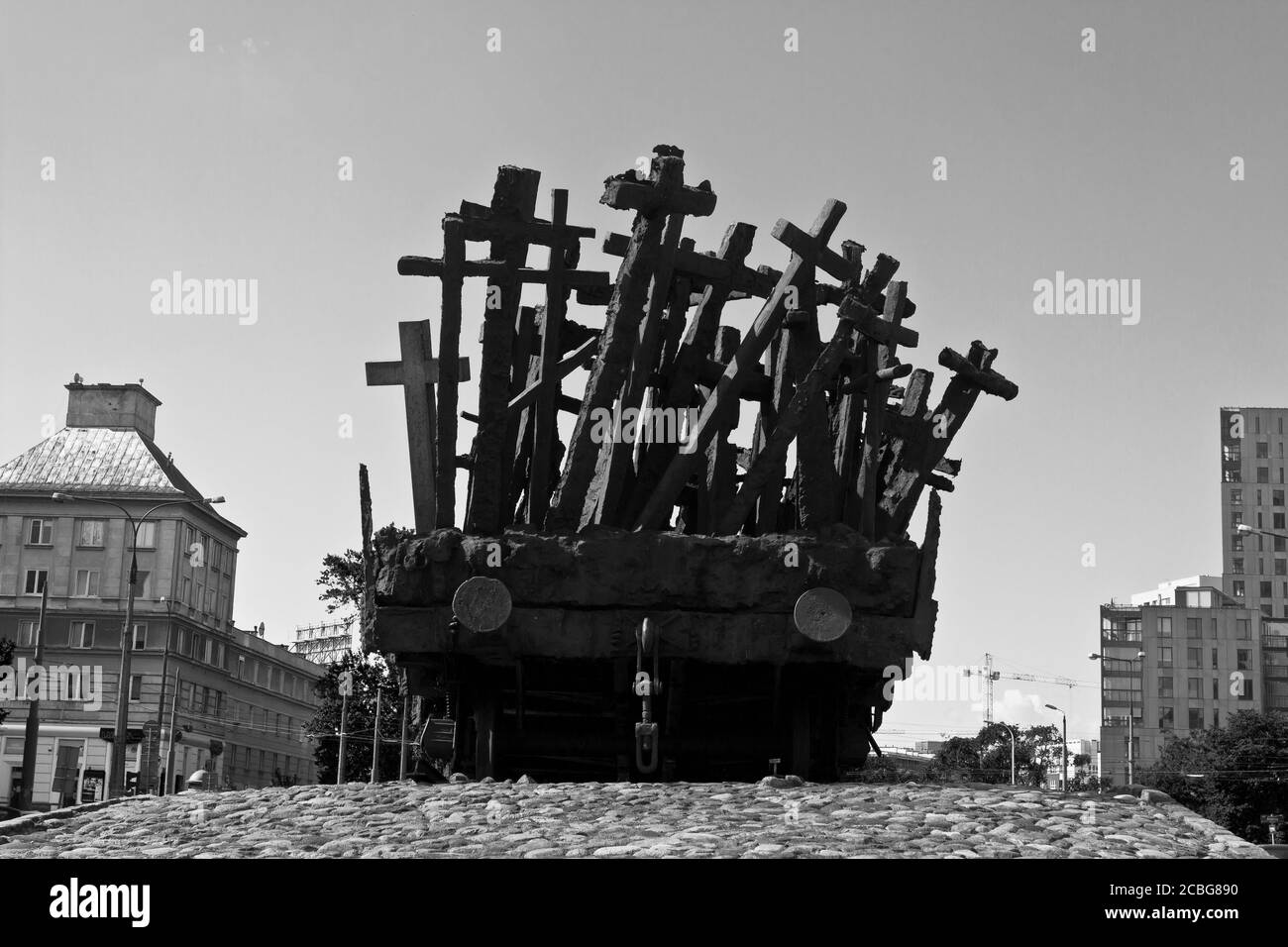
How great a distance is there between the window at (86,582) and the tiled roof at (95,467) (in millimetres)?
3824

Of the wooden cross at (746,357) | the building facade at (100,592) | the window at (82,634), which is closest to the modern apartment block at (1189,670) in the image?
the building facade at (100,592)

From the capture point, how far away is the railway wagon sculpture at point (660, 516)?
14836mm

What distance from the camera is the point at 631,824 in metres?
10.6

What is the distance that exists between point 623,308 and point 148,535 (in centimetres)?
6308

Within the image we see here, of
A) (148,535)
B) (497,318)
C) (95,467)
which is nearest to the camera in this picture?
(497,318)

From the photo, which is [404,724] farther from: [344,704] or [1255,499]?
[1255,499]

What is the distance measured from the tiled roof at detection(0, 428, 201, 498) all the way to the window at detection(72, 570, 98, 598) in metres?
3.82

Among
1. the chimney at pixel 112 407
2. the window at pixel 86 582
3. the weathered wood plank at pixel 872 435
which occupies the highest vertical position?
the chimney at pixel 112 407

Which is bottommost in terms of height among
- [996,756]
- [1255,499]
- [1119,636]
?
[996,756]

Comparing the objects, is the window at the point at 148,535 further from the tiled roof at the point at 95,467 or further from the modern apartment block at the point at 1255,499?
the modern apartment block at the point at 1255,499

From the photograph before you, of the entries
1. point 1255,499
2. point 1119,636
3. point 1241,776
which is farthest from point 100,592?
point 1255,499

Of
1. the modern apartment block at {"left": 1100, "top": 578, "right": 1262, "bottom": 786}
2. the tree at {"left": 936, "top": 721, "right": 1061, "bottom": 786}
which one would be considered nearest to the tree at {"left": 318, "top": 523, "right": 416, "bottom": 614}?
the tree at {"left": 936, "top": 721, "right": 1061, "bottom": 786}

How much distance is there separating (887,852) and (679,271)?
8.53m

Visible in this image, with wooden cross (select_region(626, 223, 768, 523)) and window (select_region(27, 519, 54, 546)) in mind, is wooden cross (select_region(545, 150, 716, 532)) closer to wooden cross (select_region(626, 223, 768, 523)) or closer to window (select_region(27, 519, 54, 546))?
wooden cross (select_region(626, 223, 768, 523))
